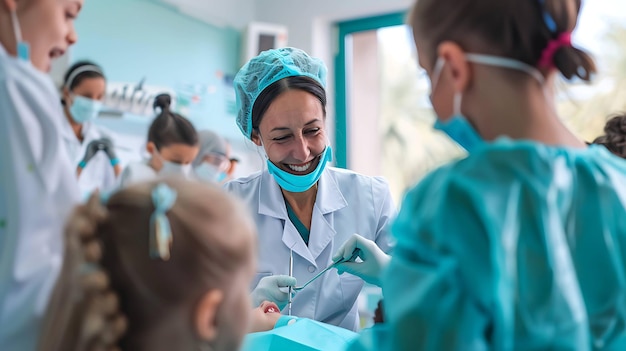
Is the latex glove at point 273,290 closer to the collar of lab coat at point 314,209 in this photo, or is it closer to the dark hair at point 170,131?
the collar of lab coat at point 314,209

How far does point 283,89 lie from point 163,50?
1815 mm

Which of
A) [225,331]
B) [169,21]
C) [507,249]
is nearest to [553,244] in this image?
[507,249]

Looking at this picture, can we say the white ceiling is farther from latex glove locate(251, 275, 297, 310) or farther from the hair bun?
latex glove locate(251, 275, 297, 310)

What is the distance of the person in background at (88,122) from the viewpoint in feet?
8.26

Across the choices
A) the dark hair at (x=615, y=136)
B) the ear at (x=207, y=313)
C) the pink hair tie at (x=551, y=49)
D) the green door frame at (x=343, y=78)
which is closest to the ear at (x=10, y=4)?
the ear at (x=207, y=313)

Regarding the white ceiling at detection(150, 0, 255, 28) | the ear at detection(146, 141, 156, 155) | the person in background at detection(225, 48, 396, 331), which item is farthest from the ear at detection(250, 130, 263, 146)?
Answer: the white ceiling at detection(150, 0, 255, 28)

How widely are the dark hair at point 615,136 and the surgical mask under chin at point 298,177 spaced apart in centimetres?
78

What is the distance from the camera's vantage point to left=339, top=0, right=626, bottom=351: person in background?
744 millimetres

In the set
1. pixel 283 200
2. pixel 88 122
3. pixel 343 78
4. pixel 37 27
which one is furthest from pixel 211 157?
pixel 37 27

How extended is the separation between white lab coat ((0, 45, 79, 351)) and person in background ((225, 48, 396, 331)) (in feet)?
2.75

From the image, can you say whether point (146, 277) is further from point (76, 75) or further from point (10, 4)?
point (76, 75)

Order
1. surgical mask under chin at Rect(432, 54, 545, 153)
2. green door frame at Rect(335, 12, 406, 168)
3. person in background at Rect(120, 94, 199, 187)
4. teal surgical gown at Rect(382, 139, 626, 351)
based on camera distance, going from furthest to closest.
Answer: green door frame at Rect(335, 12, 406, 168) → person in background at Rect(120, 94, 199, 187) → surgical mask under chin at Rect(432, 54, 545, 153) → teal surgical gown at Rect(382, 139, 626, 351)

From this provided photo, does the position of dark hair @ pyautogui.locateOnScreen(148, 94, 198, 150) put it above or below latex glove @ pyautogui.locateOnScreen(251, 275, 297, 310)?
above

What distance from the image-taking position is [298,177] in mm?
1712
